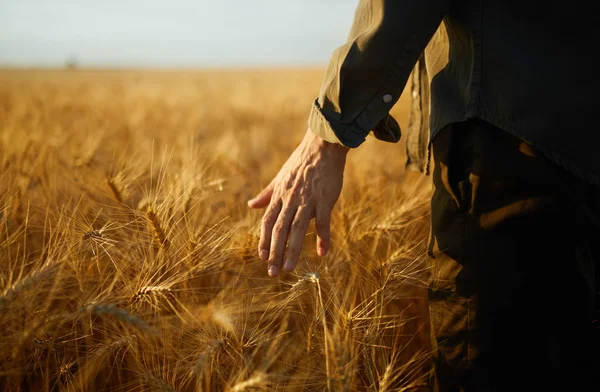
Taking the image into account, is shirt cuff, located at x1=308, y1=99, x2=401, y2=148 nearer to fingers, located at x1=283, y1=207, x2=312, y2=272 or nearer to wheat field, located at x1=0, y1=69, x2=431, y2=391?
fingers, located at x1=283, y1=207, x2=312, y2=272

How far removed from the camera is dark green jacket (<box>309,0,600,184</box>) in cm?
68

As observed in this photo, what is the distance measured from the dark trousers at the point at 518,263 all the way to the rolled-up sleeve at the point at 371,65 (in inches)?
6.0

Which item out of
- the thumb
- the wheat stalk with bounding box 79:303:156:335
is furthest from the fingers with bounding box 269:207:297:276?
the wheat stalk with bounding box 79:303:156:335

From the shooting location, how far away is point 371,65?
73 cm

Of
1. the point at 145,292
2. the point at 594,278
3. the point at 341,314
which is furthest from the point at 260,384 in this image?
the point at 594,278

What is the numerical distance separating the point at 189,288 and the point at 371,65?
2.13 feet

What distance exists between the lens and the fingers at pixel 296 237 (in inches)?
30.7

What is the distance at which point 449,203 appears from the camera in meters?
0.79

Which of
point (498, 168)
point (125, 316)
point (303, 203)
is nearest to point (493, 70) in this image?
point (498, 168)

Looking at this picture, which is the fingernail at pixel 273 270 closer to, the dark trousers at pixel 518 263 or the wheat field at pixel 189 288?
the wheat field at pixel 189 288

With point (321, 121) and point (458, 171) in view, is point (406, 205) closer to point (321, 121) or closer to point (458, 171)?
point (458, 171)

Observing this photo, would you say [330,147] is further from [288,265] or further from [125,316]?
[125,316]

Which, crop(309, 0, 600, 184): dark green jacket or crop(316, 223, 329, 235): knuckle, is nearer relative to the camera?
crop(309, 0, 600, 184): dark green jacket

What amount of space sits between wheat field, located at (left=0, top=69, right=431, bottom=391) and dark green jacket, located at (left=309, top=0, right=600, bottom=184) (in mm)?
360
